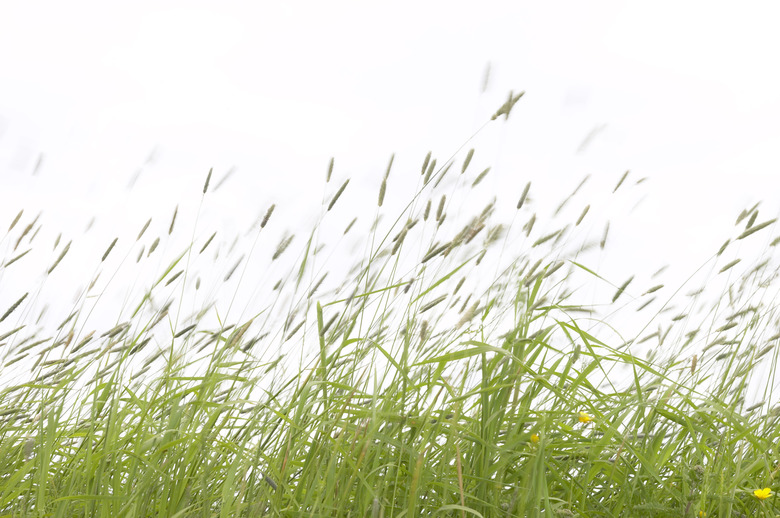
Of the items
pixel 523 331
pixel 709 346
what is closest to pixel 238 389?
pixel 523 331

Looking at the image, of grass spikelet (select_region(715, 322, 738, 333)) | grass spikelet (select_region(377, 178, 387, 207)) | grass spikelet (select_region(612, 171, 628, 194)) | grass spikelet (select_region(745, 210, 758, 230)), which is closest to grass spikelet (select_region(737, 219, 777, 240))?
grass spikelet (select_region(745, 210, 758, 230))

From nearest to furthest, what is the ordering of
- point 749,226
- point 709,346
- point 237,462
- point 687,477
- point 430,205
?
point 237,462
point 687,477
point 430,205
point 709,346
point 749,226

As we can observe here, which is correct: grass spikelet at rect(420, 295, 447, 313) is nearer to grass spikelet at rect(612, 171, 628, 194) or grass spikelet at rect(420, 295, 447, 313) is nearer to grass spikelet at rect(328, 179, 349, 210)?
grass spikelet at rect(328, 179, 349, 210)

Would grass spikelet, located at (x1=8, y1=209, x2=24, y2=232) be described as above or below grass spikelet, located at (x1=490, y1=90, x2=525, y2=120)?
below

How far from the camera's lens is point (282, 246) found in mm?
1769

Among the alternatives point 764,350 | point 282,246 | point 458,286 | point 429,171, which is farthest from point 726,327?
point 282,246

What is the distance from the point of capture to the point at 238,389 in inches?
59.4

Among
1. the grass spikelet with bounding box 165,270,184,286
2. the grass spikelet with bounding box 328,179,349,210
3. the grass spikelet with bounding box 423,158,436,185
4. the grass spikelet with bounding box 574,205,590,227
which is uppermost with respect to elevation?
the grass spikelet with bounding box 574,205,590,227

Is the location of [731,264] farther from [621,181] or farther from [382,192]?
[382,192]

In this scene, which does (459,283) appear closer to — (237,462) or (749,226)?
(237,462)

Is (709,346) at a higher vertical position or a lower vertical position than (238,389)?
higher

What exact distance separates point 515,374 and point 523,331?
0.14 m

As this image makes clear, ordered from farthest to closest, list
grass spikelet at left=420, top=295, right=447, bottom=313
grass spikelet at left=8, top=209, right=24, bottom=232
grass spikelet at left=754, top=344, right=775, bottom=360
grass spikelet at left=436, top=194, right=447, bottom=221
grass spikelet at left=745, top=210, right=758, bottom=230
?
grass spikelet at left=8, top=209, right=24, bottom=232
grass spikelet at left=745, top=210, right=758, bottom=230
grass spikelet at left=754, top=344, right=775, bottom=360
grass spikelet at left=436, top=194, right=447, bottom=221
grass spikelet at left=420, top=295, right=447, bottom=313

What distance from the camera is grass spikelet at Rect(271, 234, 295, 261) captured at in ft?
5.75
